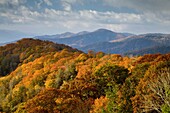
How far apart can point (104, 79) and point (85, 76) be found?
13870 millimetres

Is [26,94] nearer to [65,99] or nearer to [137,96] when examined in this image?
[65,99]

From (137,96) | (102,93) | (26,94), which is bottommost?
(26,94)

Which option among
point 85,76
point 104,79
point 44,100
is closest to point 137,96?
point 44,100

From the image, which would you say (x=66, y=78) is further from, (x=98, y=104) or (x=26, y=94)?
(x=98, y=104)

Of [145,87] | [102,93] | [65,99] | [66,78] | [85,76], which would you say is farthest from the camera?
[66,78]

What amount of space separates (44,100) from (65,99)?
5.17 metres

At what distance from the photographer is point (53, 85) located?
119 metres

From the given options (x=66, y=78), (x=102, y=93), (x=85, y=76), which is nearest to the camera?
(x=102, y=93)

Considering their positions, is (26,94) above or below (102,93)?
below

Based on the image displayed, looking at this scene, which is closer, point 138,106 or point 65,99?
point 138,106

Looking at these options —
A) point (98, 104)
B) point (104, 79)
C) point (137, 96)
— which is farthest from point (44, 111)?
point (104, 79)

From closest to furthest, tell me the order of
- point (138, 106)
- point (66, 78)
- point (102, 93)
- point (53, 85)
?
point (138, 106), point (102, 93), point (53, 85), point (66, 78)

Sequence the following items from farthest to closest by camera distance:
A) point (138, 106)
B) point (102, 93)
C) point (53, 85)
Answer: point (53, 85)
point (102, 93)
point (138, 106)

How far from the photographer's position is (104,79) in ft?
300
